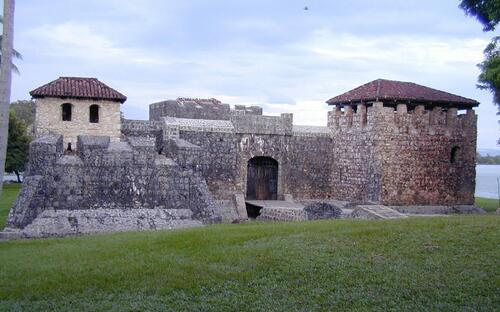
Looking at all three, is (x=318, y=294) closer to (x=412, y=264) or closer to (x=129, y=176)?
(x=412, y=264)

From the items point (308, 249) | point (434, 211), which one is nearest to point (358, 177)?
point (434, 211)

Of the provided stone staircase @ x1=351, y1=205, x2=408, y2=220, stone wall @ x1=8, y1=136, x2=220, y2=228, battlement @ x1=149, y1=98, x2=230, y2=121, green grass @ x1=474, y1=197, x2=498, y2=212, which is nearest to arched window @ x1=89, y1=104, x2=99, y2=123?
battlement @ x1=149, y1=98, x2=230, y2=121

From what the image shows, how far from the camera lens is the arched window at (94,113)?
80.7 feet

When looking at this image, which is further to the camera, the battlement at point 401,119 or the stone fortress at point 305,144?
the battlement at point 401,119

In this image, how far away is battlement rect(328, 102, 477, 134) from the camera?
81.0 feet

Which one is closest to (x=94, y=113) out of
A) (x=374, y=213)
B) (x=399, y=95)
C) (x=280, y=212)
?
(x=280, y=212)

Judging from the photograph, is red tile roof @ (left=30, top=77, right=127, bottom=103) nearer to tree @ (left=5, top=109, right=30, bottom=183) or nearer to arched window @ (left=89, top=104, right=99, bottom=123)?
arched window @ (left=89, top=104, right=99, bottom=123)

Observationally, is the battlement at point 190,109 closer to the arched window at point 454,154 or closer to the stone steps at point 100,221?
the stone steps at point 100,221

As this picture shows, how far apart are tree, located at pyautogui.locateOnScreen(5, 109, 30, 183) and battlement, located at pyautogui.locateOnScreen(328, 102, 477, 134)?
24.1 metres

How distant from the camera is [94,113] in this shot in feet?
81.3

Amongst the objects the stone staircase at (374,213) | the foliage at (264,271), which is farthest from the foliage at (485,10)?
the stone staircase at (374,213)

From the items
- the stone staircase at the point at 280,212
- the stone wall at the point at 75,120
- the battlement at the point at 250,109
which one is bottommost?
the stone staircase at the point at 280,212

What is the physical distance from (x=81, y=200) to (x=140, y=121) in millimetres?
8389

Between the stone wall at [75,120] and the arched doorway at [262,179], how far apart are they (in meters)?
6.36
